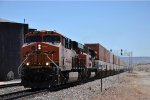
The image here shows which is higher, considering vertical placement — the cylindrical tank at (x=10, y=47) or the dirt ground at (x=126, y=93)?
the cylindrical tank at (x=10, y=47)

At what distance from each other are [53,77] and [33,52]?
91.2 inches

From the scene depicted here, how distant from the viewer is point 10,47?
5150cm

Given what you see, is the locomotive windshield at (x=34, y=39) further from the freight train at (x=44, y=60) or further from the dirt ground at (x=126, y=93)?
the dirt ground at (x=126, y=93)

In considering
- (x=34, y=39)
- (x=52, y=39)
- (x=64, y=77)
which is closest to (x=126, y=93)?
(x=64, y=77)

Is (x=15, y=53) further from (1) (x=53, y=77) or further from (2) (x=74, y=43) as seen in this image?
(1) (x=53, y=77)

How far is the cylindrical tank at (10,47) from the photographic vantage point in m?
50.0

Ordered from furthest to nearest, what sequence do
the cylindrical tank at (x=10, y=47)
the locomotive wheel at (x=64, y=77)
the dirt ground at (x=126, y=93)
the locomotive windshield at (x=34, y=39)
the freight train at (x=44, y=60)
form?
the cylindrical tank at (x=10, y=47) → the locomotive wheel at (x=64, y=77) → the locomotive windshield at (x=34, y=39) → the freight train at (x=44, y=60) → the dirt ground at (x=126, y=93)

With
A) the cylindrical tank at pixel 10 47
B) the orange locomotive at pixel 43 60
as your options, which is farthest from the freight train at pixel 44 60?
the cylindrical tank at pixel 10 47

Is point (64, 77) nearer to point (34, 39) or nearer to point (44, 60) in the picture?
point (44, 60)

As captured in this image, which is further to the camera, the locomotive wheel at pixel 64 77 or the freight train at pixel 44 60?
the locomotive wheel at pixel 64 77

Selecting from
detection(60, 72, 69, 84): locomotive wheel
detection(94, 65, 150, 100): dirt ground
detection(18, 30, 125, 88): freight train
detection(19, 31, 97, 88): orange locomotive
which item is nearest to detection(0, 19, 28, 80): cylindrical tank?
detection(94, 65, 150, 100): dirt ground

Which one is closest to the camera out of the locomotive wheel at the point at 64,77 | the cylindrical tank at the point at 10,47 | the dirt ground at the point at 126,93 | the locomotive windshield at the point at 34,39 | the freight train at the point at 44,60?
the dirt ground at the point at 126,93

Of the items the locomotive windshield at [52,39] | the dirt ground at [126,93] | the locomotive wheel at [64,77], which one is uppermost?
the locomotive windshield at [52,39]

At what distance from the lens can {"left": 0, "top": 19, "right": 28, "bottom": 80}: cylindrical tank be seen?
50.0 meters
